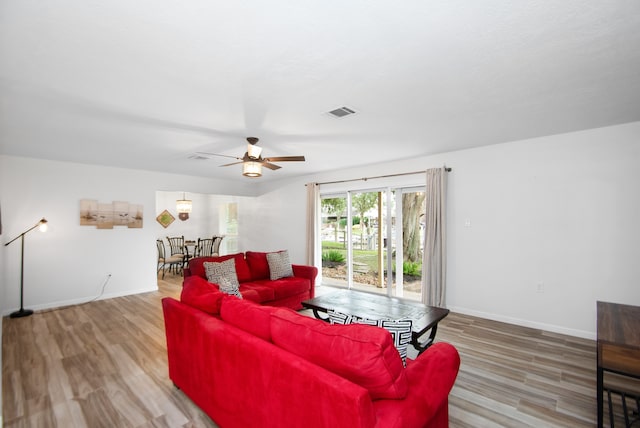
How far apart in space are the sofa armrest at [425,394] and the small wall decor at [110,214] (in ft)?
19.8

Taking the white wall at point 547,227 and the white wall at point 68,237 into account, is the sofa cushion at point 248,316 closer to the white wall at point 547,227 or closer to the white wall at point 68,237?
the white wall at point 547,227

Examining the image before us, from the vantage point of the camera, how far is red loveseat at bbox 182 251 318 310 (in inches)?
163

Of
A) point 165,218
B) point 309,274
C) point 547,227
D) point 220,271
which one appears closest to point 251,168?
point 220,271

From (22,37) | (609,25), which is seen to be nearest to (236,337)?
(22,37)

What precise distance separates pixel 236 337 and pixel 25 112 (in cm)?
316

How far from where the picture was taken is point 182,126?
334 centimetres

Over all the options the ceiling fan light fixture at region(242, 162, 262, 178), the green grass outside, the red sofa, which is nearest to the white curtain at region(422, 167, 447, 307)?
the green grass outside

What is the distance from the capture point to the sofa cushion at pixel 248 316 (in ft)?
5.60

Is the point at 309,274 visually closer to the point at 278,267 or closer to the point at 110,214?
the point at 278,267

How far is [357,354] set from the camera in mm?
1279

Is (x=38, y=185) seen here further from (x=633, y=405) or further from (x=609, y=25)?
(x=633, y=405)

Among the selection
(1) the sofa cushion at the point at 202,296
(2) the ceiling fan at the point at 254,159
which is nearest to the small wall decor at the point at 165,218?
(2) the ceiling fan at the point at 254,159

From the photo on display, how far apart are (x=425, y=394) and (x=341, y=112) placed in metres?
2.47

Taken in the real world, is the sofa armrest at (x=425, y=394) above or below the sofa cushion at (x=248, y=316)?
below
